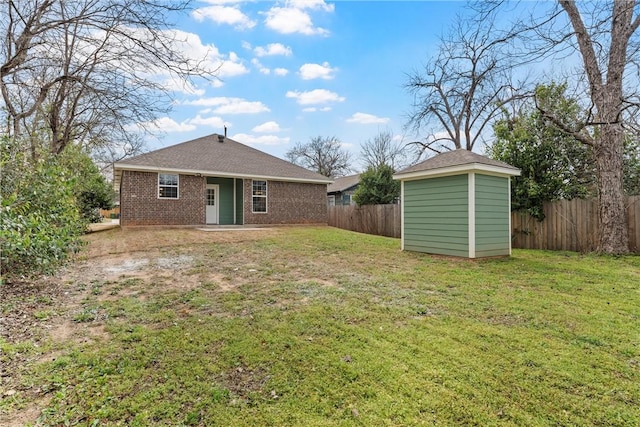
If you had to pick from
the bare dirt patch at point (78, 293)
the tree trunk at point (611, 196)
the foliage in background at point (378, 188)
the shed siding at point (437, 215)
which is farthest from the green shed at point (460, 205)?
the foliage in background at point (378, 188)

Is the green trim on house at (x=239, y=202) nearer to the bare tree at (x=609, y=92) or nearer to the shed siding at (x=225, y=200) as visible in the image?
the shed siding at (x=225, y=200)

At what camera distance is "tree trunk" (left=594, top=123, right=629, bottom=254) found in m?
8.38

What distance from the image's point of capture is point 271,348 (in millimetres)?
3072

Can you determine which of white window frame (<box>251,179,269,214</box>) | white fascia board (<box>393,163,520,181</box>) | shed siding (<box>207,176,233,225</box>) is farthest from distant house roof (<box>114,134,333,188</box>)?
white fascia board (<box>393,163,520,181</box>)

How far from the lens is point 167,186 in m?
14.1

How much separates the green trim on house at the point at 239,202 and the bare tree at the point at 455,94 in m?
11.2

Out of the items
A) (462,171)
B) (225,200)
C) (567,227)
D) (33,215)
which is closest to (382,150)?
(225,200)

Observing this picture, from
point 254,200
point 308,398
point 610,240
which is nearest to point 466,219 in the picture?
point 610,240

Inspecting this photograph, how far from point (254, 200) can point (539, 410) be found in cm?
1468

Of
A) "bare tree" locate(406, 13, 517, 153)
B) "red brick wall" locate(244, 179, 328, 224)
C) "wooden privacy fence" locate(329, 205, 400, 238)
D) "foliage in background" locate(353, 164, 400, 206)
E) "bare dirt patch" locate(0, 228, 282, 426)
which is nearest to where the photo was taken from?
"bare dirt patch" locate(0, 228, 282, 426)

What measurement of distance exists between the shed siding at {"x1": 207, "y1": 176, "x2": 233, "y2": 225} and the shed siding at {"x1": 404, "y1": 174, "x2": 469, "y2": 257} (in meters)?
9.89

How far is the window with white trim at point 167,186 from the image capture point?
1395 cm

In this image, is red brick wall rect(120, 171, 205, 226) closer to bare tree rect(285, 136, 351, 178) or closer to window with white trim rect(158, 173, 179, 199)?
window with white trim rect(158, 173, 179, 199)

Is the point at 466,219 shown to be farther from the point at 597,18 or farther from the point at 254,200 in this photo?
the point at 254,200
